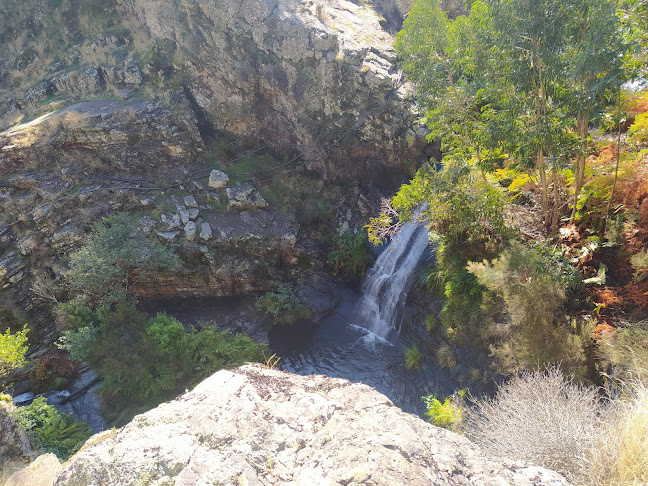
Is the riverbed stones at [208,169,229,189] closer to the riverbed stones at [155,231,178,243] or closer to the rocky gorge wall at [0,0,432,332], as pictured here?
the rocky gorge wall at [0,0,432,332]

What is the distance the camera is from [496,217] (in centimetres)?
639

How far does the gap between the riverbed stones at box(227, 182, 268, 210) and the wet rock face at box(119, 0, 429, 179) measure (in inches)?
94.6

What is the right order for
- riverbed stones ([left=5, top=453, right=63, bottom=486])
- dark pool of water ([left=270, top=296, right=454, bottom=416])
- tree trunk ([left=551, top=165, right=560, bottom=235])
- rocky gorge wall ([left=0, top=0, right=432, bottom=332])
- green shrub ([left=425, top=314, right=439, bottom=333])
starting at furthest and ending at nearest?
1. rocky gorge wall ([left=0, top=0, right=432, bottom=332])
2. green shrub ([left=425, top=314, right=439, bottom=333])
3. dark pool of water ([left=270, top=296, right=454, bottom=416])
4. tree trunk ([left=551, top=165, right=560, bottom=235])
5. riverbed stones ([left=5, top=453, right=63, bottom=486])

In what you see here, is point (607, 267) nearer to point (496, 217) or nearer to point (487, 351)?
point (496, 217)

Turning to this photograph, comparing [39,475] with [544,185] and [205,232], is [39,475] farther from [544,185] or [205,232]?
[205,232]

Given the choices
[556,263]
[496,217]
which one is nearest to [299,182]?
[496,217]

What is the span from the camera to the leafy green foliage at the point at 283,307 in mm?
12359

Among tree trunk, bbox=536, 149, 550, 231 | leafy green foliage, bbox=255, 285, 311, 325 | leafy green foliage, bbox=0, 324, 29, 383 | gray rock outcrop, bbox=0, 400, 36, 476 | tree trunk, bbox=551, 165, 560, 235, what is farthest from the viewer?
leafy green foliage, bbox=255, 285, 311, 325

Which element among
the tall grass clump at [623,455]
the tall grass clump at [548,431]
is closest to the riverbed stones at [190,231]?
the tall grass clump at [548,431]

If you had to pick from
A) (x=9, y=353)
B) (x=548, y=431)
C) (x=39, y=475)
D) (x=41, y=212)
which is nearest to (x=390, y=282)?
(x=548, y=431)

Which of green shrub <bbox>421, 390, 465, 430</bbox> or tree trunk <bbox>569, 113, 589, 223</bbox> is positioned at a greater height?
tree trunk <bbox>569, 113, 589, 223</bbox>

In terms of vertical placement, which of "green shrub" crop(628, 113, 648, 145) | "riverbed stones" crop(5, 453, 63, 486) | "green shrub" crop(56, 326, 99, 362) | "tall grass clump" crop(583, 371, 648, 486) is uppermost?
"green shrub" crop(628, 113, 648, 145)

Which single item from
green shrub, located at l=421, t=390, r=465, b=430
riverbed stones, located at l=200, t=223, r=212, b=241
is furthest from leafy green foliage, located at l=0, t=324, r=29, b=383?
green shrub, located at l=421, t=390, r=465, b=430

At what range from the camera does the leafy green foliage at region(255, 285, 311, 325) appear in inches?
487
